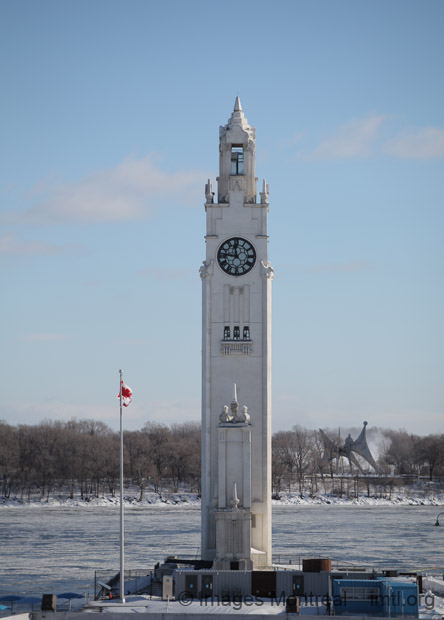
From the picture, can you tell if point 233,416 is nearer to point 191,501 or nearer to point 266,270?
point 266,270

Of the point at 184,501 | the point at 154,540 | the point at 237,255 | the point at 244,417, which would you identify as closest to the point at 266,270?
the point at 237,255

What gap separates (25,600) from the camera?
66.2 m

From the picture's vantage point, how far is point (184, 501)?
177m

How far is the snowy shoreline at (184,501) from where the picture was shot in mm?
172000

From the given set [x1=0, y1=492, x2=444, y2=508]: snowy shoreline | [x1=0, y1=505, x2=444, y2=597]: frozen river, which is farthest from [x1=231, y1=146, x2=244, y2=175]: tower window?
[x1=0, y1=492, x2=444, y2=508]: snowy shoreline

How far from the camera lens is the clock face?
247 ft

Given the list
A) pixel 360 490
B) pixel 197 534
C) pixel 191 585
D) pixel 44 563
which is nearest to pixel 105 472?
pixel 360 490

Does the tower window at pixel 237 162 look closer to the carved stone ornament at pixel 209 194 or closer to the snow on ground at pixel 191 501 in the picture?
the carved stone ornament at pixel 209 194

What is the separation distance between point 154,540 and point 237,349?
38677mm

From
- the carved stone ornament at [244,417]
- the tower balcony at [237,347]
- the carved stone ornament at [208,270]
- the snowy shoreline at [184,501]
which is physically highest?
the carved stone ornament at [208,270]

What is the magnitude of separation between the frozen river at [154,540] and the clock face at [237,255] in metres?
20.5

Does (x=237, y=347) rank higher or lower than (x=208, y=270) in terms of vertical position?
lower

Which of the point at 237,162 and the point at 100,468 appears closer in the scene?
the point at 237,162

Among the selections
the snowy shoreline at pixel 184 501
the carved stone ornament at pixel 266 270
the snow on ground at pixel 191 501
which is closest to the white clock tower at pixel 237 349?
the carved stone ornament at pixel 266 270
